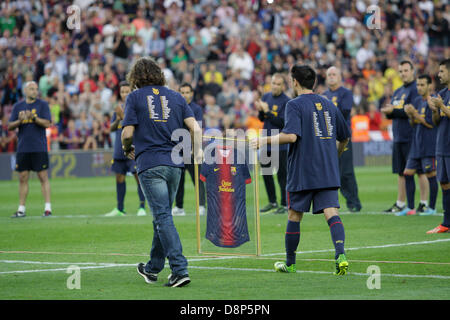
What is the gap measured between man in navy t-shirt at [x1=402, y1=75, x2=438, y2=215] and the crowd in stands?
41.3 feet

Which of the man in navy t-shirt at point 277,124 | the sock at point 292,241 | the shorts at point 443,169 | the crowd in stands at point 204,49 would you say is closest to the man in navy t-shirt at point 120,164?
the man in navy t-shirt at point 277,124

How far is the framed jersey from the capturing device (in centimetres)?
960

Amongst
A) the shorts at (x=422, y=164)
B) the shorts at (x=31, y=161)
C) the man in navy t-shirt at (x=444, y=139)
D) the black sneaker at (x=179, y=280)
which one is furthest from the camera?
the shorts at (x=31, y=161)

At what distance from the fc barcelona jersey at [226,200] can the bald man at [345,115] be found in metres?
5.44

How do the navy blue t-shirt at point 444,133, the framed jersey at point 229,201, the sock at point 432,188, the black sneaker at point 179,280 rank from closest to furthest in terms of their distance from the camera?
1. the black sneaker at point 179,280
2. the framed jersey at point 229,201
3. the navy blue t-shirt at point 444,133
4. the sock at point 432,188

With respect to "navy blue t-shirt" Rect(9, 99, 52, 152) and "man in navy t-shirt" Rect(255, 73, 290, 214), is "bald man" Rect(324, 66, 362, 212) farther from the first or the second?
"navy blue t-shirt" Rect(9, 99, 52, 152)

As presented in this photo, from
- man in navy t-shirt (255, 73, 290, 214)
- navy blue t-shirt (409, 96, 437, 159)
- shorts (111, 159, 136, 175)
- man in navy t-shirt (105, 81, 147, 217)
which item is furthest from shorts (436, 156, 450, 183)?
shorts (111, 159, 136, 175)

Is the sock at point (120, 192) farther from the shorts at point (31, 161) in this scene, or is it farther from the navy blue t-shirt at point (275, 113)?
the navy blue t-shirt at point (275, 113)

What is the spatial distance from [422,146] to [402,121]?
1.16 metres

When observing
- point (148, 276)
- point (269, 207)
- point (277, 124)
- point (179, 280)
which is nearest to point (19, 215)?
point (269, 207)

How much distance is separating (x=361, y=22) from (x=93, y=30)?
12559 mm

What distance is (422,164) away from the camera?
13.8m

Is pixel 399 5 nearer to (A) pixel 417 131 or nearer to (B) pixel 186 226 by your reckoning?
(A) pixel 417 131

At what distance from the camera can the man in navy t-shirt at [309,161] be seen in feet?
26.5
